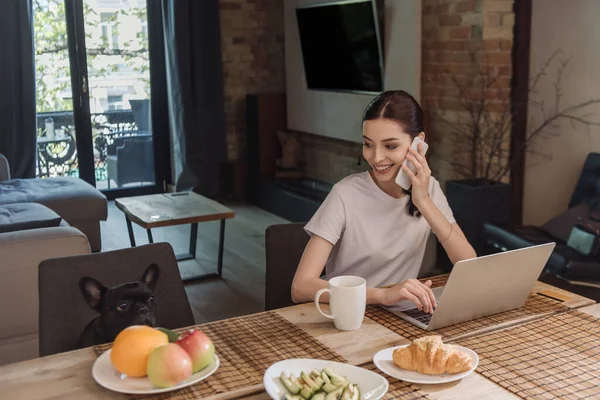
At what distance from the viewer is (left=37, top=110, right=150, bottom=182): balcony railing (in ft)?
20.9

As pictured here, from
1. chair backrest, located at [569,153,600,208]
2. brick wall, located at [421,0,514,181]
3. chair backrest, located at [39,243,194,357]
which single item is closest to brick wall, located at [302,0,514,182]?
brick wall, located at [421,0,514,181]

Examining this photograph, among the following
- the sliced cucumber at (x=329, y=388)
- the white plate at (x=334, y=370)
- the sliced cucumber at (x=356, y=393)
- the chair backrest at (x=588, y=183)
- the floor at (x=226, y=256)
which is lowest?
the floor at (x=226, y=256)

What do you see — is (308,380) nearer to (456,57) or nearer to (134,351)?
(134,351)

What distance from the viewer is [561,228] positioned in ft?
12.1

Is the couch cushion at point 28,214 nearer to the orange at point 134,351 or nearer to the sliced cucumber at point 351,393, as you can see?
the orange at point 134,351

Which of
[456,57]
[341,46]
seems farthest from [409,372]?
[341,46]

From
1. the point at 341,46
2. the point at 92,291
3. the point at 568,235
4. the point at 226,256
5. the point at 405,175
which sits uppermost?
the point at 341,46

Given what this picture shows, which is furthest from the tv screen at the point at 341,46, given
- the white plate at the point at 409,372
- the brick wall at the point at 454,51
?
the white plate at the point at 409,372

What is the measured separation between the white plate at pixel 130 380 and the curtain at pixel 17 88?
5.06 metres

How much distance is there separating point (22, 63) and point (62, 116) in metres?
0.62

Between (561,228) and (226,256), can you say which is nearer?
(561,228)

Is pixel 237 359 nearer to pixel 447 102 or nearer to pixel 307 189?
pixel 447 102

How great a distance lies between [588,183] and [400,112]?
2271mm

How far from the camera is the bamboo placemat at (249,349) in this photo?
129cm
